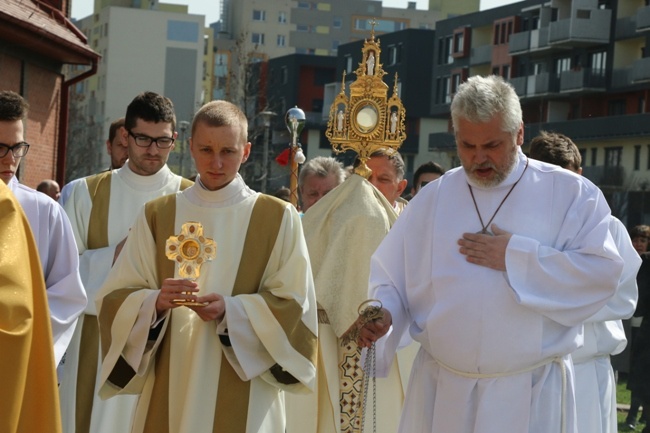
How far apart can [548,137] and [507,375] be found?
7.28 feet

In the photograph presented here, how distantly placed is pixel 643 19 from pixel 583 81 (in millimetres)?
6764

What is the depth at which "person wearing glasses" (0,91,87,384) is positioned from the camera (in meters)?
6.84

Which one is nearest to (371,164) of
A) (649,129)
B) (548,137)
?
(548,137)

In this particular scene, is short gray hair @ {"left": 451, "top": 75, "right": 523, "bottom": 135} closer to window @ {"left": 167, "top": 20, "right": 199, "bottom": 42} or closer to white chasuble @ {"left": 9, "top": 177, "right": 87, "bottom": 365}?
white chasuble @ {"left": 9, "top": 177, "right": 87, "bottom": 365}

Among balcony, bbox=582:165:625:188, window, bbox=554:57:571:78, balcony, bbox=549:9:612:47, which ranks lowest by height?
balcony, bbox=582:165:625:188

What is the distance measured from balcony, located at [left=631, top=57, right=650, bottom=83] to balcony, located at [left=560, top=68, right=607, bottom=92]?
3.91m

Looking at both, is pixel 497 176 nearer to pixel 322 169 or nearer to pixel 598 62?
pixel 322 169

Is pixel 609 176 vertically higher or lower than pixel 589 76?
lower

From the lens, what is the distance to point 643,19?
61094mm

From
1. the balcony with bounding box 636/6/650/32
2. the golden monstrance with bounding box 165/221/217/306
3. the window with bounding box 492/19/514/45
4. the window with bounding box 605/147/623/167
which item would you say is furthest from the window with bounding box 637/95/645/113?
the golden monstrance with bounding box 165/221/217/306

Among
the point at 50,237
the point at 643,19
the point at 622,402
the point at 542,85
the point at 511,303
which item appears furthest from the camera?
the point at 542,85

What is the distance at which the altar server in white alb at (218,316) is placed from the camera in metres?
6.43

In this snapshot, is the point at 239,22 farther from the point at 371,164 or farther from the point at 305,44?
the point at 371,164

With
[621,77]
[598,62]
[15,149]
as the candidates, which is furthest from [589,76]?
[15,149]
